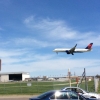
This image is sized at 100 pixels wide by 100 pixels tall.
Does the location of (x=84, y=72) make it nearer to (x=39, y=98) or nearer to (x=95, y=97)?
(x=95, y=97)

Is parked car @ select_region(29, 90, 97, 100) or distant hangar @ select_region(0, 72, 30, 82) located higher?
distant hangar @ select_region(0, 72, 30, 82)

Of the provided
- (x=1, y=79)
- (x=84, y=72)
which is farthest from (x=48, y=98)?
(x=1, y=79)

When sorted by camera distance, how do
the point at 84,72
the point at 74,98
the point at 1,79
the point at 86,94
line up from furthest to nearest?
the point at 1,79 → the point at 84,72 → the point at 86,94 → the point at 74,98

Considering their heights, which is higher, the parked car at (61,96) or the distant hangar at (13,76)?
the distant hangar at (13,76)

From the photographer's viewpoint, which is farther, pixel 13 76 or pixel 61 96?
pixel 13 76

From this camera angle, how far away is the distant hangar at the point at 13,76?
127 meters

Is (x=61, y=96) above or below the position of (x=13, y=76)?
below

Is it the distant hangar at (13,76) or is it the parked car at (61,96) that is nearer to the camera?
the parked car at (61,96)

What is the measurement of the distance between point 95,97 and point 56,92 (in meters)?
5.36

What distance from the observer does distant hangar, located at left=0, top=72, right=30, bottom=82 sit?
4990 inches

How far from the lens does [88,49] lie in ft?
207

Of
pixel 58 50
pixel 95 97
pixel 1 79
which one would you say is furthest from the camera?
pixel 1 79

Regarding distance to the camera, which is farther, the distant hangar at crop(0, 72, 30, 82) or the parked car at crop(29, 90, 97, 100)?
the distant hangar at crop(0, 72, 30, 82)

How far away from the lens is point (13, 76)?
132000 millimetres
